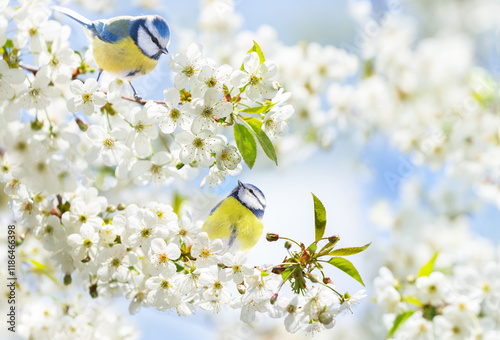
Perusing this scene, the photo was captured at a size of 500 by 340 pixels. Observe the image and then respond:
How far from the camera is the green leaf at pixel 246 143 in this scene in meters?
0.64

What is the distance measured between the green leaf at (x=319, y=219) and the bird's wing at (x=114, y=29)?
1.22 ft

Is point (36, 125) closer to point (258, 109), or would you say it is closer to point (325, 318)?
point (258, 109)

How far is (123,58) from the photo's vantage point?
678 mm

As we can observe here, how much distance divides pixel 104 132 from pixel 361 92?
1.28 meters

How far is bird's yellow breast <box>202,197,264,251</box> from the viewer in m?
0.65

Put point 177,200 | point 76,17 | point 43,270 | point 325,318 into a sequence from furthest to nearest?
point 177,200, point 43,270, point 76,17, point 325,318

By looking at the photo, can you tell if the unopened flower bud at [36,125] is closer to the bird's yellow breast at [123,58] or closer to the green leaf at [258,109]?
the bird's yellow breast at [123,58]

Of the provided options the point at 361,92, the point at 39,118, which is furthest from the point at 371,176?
the point at 39,118

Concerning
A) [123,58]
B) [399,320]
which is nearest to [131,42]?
[123,58]

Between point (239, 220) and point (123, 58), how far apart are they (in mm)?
296

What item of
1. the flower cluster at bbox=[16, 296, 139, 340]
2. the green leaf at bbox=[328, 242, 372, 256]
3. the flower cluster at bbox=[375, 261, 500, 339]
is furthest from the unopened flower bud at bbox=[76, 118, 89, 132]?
the flower cluster at bbox=[375, 261, 500, 339]

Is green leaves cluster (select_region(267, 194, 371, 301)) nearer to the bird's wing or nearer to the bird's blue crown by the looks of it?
the bird's blue crown

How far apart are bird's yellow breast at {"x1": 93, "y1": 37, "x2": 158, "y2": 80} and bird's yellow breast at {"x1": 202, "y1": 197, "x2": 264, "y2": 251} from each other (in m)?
0.24

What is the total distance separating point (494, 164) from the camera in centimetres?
141
